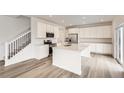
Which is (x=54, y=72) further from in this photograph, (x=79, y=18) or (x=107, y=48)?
(x=107, y=48)

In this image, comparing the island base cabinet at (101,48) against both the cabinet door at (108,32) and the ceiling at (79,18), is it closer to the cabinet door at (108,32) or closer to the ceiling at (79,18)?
the cabinet door at (108,32)

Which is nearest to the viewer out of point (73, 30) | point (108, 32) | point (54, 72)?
point (54, 72)

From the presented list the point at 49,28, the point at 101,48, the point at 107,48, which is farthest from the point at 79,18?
the point at 107,48

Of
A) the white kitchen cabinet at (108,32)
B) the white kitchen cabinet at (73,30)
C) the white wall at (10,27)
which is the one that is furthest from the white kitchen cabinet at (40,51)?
the white kitchen cabinet at (108,32)

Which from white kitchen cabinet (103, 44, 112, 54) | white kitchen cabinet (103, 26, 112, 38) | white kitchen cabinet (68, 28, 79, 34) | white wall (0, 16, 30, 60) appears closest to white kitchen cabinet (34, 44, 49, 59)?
white wall (0, 16, 30, 60)

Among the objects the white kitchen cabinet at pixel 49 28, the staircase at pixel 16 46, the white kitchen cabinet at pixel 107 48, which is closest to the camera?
the staircase at pixel 16 46

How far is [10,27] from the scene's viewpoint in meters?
5.60

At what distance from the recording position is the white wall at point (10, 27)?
17.1ft

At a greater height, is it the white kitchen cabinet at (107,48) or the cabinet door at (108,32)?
the cabinet door at (108,32)
